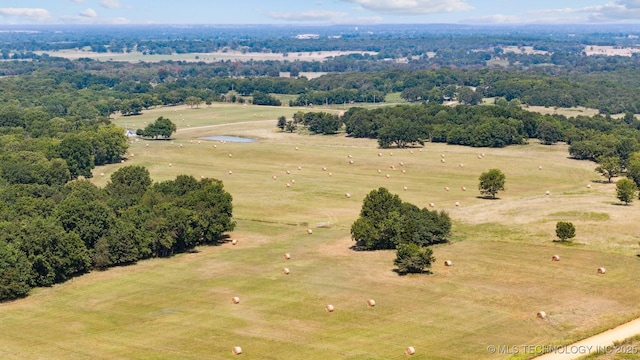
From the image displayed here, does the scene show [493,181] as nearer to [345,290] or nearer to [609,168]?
[609,168]

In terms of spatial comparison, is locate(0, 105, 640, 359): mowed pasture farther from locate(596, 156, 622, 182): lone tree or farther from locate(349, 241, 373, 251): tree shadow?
locate(596, 156, 622, 182): lone tree

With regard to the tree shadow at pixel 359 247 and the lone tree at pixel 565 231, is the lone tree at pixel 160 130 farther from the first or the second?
the lone tree at pixel 565 231

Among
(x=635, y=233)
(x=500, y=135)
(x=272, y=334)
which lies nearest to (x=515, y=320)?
(x=272, y=334)

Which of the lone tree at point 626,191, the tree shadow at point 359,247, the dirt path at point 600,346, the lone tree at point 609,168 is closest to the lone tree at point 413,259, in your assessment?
the tree shadow at point 359,247

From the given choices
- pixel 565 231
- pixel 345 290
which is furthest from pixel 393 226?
pixel 565 231

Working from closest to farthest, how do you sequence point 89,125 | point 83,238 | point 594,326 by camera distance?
point 594,326 → point 83,238 → point 89,125

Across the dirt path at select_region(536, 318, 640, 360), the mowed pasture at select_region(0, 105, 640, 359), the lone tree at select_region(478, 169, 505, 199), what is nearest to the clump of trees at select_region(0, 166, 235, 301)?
the mowed pasture at select_region(0, 105, 640, 359)

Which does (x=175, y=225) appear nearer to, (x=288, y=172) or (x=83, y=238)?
(x=83, y=238)
